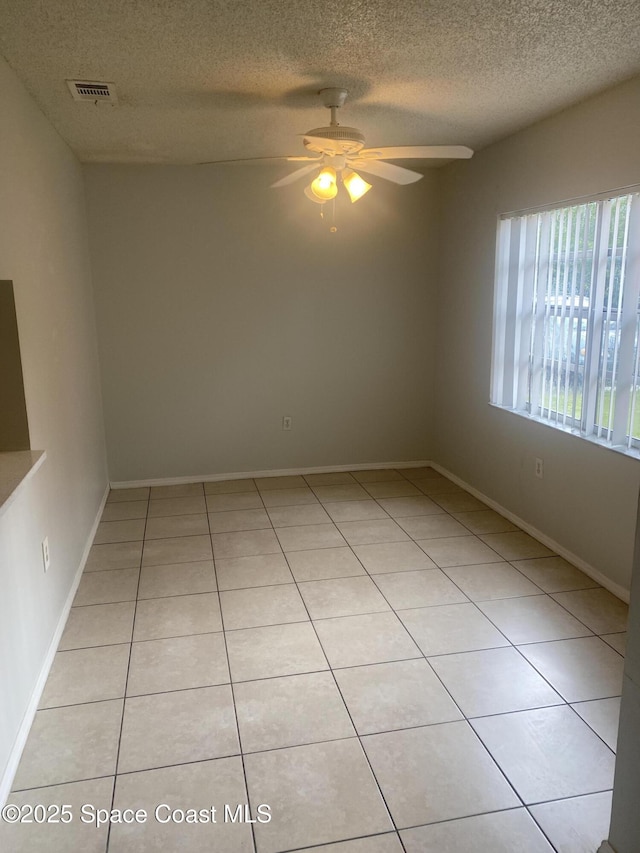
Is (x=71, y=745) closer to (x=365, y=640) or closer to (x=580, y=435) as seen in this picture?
(x=365, y=640)

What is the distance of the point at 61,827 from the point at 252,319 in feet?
11.8

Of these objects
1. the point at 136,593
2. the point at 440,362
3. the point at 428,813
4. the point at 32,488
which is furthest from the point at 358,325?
the point at 428,813

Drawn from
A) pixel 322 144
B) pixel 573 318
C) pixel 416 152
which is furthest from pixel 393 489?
pixel 322 144

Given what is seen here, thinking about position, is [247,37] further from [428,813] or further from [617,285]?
[428,813]

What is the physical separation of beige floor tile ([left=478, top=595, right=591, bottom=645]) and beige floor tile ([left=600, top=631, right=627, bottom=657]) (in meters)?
0.07

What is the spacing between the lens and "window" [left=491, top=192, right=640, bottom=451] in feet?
9.81

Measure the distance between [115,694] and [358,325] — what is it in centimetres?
335

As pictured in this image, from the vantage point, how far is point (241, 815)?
1820 millimetres

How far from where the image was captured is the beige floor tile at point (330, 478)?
490cm

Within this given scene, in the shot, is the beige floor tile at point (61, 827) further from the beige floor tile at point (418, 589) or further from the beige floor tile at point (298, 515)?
the beige floor tile at point (298, 515)

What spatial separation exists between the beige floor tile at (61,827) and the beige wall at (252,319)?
310 centimetres

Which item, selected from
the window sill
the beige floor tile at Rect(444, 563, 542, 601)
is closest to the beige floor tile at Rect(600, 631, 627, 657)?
the beige floor tile at Rect(444, 563, 542, 601)

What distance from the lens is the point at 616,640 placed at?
269 centimetres

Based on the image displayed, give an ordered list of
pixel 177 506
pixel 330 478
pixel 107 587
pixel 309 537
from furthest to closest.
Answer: pixel 330 478
pixel 177 506
pixel 309 537
pixel 107 587
